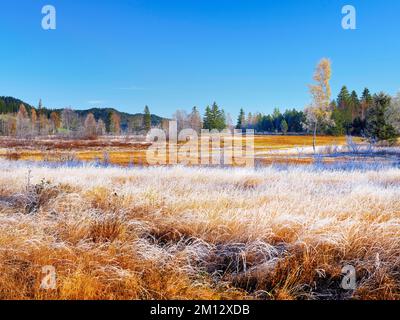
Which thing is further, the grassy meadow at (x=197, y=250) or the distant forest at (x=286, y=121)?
the distant forest at (x=286, y=121)

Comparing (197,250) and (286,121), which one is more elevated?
(286,121)

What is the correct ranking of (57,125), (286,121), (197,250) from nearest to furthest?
(197,250)
(286,121)
(57,125)

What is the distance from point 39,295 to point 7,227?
5.61 feet

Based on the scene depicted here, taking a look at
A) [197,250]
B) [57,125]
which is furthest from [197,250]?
[57,125]

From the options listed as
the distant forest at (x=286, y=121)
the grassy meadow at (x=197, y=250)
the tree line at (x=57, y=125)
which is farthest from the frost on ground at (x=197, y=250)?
the tree line at (x=57, y=125)

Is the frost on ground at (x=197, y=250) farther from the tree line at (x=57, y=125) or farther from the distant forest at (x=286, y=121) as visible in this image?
the tree line at (x=57, y=125)

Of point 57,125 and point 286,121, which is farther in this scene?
point 57,125

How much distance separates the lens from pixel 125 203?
16.6 ft

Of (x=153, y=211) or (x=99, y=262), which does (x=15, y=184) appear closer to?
(x=153, y=211)

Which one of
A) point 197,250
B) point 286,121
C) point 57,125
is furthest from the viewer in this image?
point 57,125

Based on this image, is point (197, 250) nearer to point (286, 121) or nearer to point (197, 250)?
point (197, 250)

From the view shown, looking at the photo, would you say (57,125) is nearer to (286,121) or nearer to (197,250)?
(286,121)

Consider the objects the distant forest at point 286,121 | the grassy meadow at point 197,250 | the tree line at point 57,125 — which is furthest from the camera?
the tree line at point 57,125

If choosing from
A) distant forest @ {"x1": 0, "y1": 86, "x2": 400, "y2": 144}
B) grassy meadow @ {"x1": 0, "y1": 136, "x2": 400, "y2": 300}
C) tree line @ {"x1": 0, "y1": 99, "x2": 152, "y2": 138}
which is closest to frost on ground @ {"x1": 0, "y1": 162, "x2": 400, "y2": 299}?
grassy meadow @ {"x1": 0, "y1": 136, "x2": 400, "y2": 300}
